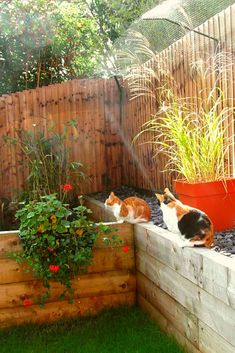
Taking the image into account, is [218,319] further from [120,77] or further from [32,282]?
[120,77]

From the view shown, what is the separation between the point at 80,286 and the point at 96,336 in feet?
1.24

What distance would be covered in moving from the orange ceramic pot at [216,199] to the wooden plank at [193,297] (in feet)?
1.28

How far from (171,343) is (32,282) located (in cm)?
93

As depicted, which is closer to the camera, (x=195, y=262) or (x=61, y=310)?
(x=195, y=262)

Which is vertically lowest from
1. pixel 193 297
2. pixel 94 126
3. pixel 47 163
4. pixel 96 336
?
pixel 96 336

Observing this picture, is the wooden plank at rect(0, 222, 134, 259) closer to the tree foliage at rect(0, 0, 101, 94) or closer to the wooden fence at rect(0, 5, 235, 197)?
the wooden fence at rect(0, 5, 235, 197)

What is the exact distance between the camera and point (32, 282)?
107 inches

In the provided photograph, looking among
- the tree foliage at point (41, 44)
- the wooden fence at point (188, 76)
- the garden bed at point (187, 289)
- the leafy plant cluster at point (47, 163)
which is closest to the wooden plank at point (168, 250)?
the garden bed at point (187, 289)

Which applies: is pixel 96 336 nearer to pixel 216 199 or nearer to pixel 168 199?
pixel 168 199

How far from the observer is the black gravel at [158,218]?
83.6 inches

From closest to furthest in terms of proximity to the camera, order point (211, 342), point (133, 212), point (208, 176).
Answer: point (211, 342), point (208, 176), point (133, 212)

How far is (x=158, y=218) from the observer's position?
3076mm

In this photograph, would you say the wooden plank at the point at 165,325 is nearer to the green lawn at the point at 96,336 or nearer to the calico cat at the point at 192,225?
the green lawn at the point at 96,336

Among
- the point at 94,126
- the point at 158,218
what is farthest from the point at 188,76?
the point at 94,126
